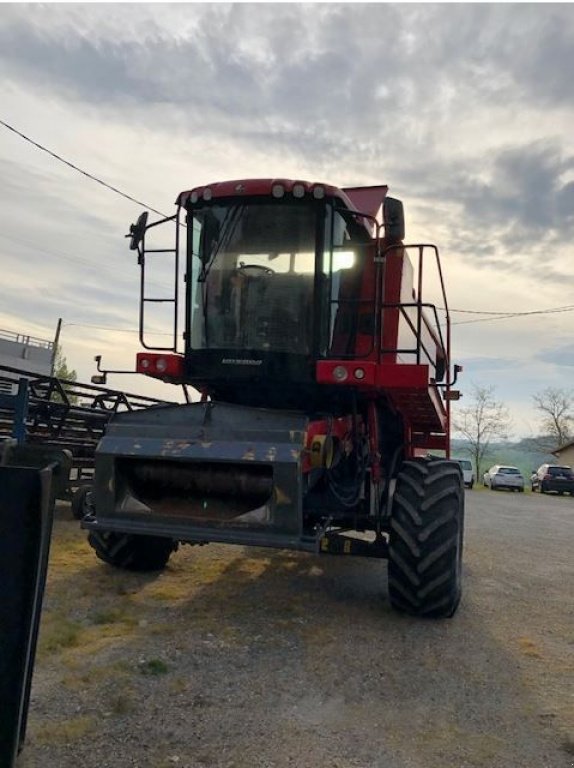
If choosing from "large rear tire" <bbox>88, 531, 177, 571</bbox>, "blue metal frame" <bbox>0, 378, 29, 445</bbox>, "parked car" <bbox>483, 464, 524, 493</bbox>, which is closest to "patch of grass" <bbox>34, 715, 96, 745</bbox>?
"large rear tire" <bbox>88, 531, 177, 571</bbox>

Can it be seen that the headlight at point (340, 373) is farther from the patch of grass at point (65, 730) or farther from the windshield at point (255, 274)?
the patch of grass at point (65, 730)

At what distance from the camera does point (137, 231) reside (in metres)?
6.00

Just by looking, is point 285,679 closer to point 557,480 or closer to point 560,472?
point 557,480

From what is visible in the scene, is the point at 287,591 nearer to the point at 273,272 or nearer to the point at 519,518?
the point at 273,272

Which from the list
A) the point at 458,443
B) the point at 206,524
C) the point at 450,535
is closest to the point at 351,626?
the point at 450,535

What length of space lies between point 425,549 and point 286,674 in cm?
164

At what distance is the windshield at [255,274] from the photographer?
5707 mm

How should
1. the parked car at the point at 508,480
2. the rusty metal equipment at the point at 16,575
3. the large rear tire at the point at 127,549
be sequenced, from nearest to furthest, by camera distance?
the rusty metal equipment at the point at 16,575
the large rear tire at the point at 127,549
the parked car at the point at 508,480

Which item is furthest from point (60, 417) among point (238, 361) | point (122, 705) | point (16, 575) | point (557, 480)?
point (557, 480)

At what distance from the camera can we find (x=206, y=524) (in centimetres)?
487

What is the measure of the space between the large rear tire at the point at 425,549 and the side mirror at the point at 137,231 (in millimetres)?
3239

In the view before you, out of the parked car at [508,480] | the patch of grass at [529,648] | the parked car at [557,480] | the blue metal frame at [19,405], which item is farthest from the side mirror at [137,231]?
the parked car at [508,480]

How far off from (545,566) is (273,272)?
5818 mm

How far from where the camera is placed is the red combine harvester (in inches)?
195
